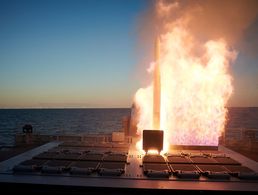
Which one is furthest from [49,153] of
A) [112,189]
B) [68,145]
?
[112,189]

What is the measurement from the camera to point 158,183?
532 inches

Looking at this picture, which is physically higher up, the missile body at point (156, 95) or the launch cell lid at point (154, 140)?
the missile body at point (156, 95)

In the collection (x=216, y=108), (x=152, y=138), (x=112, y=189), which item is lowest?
(x=112, y=189)

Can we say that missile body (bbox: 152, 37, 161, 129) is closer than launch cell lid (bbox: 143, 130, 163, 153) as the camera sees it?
No

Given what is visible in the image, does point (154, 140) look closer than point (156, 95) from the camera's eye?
Yes

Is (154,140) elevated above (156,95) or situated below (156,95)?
below

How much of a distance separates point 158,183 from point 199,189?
190cm

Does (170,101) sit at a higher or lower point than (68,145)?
higher

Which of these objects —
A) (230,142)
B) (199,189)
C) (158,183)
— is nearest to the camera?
(199,189)

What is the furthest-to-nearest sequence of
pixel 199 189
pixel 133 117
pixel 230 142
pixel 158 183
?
pixel 133 117, pixel 230 142, pixel 158 183, pixel 199 189

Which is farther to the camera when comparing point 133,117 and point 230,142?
point 133,117

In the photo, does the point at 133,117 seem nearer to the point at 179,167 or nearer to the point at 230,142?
the point at 230,142

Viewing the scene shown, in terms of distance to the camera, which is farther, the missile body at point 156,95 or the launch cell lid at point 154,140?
the missile body at point 156,95

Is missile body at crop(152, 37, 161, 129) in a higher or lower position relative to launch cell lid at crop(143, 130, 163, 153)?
higher
